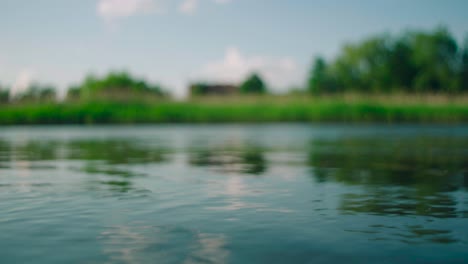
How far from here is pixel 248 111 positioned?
36125mm

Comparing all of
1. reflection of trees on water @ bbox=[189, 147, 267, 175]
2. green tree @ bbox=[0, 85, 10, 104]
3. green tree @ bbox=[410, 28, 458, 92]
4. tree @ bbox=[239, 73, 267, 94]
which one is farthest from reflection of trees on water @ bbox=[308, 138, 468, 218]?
tree @ bbox=[239, 73, 267, 94]

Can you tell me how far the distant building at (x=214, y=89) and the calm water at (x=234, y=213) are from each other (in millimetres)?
94579

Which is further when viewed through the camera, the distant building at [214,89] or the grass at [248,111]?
the distant building at [214,89]

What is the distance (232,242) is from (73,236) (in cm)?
137

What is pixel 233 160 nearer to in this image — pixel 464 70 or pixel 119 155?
pixel 119 155

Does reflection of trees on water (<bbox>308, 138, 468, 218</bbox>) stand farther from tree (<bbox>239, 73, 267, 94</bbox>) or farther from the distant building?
the distant building

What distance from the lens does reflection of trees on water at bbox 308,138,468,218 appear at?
208 inches

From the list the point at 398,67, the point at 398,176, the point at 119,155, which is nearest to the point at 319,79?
the point at 398,67

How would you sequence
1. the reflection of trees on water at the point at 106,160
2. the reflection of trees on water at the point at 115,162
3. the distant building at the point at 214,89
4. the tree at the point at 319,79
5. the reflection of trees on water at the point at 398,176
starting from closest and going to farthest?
the reflection of trees on water at the point at 398,176, the reflection of trees on water at the point at 115,162, the reflection of trees on water at the point at 106,160, the tree at the point at 319,79, the distant building at the point at 214,89

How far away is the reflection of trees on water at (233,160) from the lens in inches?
358

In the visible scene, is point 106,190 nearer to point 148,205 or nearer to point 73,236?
point 148,205

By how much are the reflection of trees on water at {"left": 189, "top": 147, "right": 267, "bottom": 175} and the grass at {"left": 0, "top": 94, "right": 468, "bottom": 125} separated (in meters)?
22.7

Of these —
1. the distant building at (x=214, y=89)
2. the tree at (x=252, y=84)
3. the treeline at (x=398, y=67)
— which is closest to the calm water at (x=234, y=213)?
the treeline at (x=398, y=67)

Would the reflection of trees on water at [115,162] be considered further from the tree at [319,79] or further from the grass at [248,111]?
the tree at [319,79]
